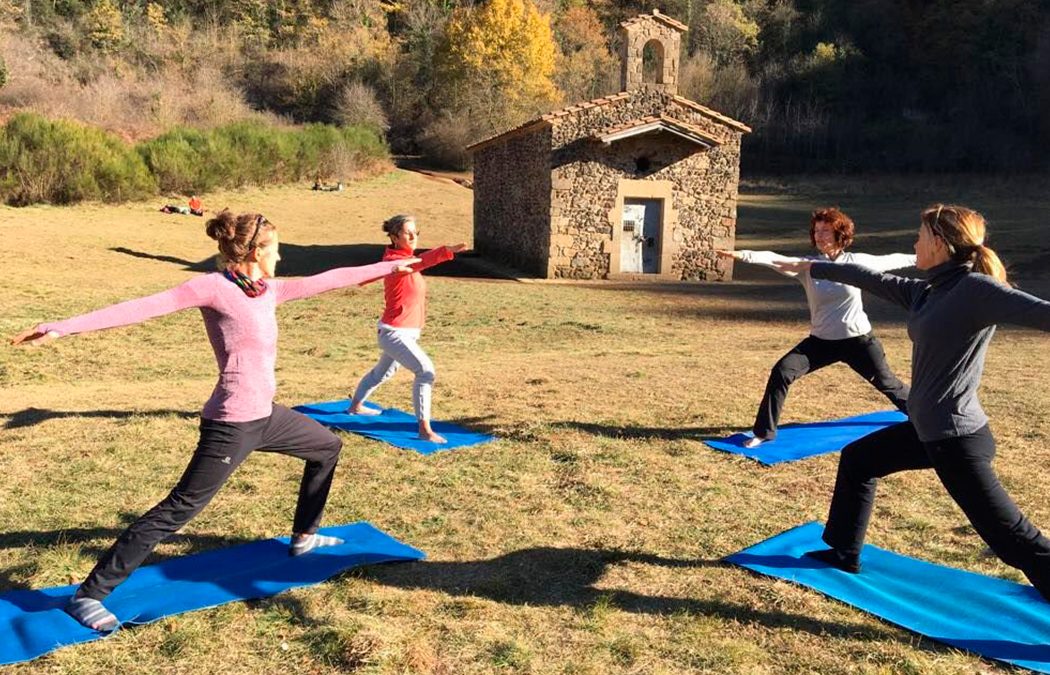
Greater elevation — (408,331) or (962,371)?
(962,371)

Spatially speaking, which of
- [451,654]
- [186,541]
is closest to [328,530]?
[186,541]

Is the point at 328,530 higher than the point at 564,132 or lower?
lower

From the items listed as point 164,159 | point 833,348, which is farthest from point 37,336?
point 164,159

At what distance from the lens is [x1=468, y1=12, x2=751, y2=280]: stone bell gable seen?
2056 cm

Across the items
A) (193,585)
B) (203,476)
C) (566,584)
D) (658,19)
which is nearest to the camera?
(203,476)

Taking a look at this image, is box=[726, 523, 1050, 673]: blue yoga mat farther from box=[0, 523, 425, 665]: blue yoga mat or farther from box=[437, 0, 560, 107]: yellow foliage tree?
box=[437, 0, 560, 107]: yellow foliage tree

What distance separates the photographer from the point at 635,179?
21016mm

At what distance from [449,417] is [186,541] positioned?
3.38 metres

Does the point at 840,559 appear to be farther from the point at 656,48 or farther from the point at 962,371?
the point at 656,48

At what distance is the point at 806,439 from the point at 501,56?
49.0 meters

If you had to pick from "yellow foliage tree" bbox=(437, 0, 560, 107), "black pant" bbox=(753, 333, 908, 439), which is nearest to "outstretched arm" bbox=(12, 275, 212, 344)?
"black pant" bbox=(753, 333, 908, 439)

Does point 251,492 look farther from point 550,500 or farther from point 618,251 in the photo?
point 618,251

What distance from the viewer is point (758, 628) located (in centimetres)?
383

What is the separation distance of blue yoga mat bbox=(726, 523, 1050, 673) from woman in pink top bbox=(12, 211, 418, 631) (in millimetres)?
2471
